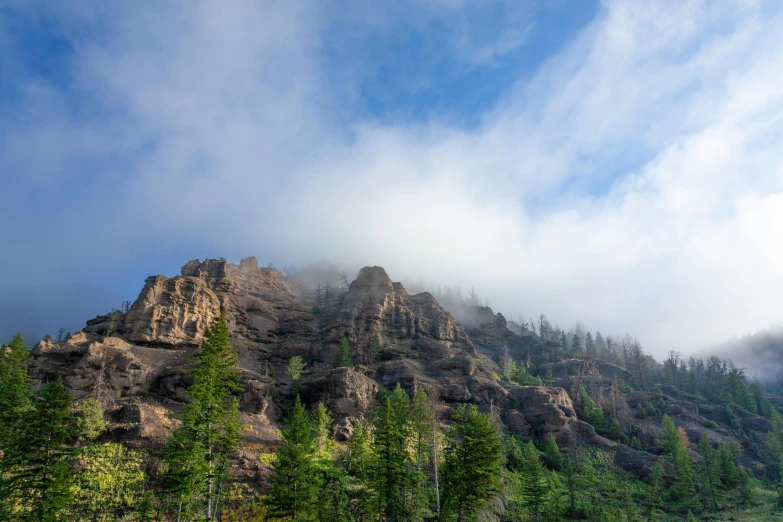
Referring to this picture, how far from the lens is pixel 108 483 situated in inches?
1636

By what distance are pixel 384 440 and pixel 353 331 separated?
7338 cm

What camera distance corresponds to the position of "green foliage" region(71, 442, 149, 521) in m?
37.7

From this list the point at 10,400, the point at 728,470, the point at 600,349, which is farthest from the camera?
the point at 600,349

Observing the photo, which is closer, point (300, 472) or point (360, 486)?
point (300, 472)

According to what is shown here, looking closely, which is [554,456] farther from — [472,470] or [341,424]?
[472,470]


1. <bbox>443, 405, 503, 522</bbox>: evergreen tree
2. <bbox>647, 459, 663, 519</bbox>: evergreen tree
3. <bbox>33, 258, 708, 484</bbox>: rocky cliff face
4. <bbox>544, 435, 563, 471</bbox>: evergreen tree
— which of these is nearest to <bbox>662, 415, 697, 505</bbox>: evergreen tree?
<bbox>647, 459, 663, 519</bbox>: evergreen tree

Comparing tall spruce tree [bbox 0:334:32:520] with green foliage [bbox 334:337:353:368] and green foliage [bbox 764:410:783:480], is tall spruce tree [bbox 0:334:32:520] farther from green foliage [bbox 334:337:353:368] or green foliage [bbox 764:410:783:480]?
green foliage [bbox 764:410:783:480]

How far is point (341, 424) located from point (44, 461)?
4194 cm

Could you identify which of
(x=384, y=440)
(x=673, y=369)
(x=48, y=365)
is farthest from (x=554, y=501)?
(x=673, y=369)

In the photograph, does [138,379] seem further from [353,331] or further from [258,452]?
[353,331]

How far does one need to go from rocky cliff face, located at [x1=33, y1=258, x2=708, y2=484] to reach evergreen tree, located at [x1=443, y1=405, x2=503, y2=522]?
18.1 m

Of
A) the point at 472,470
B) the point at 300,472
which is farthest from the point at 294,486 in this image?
the point at 472,470

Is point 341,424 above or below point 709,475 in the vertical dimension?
above

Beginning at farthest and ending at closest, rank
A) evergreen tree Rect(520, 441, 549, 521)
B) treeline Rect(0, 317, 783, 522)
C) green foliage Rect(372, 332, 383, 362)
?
1. green foliage Rect(372, 332, 383, 362)
2. evergreen tree Rect(520, 441, 549, 521)
3. treeline Rect(0, 317, 783, 522)
